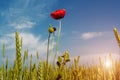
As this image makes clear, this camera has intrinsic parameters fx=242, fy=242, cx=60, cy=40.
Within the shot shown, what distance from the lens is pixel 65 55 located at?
2.53m

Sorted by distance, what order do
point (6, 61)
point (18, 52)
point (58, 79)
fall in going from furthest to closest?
point (6, 61) < point (58, 79) < point (18, 52)

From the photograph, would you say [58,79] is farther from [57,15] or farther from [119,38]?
[57,15]

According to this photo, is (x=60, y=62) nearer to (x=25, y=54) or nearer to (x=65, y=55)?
(x=65, y=55)

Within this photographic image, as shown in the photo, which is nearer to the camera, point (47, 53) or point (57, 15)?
point (47, 53)

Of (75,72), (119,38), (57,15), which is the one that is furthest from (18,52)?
(57,15)

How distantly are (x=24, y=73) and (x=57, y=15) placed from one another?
4.43 ft

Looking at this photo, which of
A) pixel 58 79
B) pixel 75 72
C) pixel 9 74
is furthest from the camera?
pixel 9 74

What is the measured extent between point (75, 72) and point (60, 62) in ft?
0.67

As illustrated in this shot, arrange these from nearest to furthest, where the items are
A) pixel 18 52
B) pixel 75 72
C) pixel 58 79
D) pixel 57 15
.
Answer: pixel 18 52
pixel 58 79
pixel 75 72
pixel 57 15

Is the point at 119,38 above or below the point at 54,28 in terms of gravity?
below

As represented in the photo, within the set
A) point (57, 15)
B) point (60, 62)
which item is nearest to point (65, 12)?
point (57, 15)

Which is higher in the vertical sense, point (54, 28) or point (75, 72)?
point (54, 28)

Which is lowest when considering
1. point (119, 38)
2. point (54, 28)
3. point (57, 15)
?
point (119, 38)

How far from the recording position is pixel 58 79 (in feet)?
7.98
